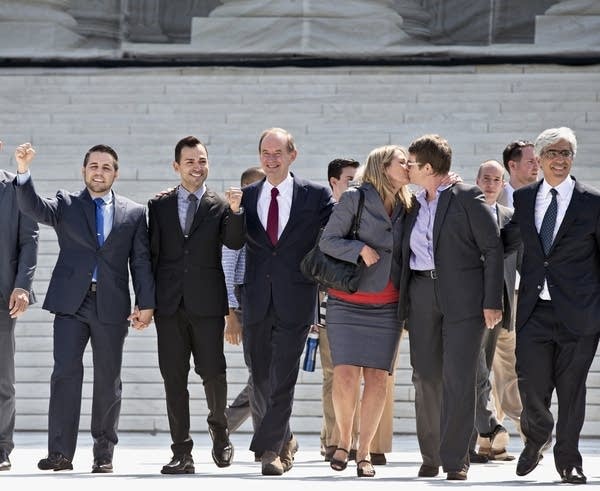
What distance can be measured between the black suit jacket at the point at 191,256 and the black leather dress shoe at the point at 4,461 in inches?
42.8

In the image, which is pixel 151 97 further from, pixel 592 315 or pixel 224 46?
pixel 592 315

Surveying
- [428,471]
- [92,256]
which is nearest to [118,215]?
[92,256]

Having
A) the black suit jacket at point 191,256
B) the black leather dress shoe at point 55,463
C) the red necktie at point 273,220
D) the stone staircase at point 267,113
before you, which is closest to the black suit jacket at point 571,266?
the red necktie at point 273,220

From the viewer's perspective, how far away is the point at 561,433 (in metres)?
7.52

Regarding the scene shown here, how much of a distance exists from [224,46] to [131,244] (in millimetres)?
13183

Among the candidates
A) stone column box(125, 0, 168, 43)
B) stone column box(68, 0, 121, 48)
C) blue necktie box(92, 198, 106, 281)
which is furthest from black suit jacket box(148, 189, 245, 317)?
stone column box(125, 0, 168, 43)

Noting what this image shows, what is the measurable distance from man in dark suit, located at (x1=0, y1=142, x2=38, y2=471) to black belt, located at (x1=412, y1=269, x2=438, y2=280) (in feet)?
6.76

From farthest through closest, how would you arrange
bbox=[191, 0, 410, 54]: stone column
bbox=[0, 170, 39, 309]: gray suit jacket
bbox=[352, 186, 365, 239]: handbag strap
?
1. bbox=[191, 0, 410, 54]: stone column
2. bbox=[0, 170, 39, 309]: gray suit jacket
3. bbox=[352, 186, 365, 239]: handbag strap

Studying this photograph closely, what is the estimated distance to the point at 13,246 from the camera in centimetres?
→ 852

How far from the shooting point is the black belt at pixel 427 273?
25.6ft

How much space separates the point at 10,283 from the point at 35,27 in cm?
1394

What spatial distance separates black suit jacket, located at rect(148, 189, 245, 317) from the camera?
8258 millimetres

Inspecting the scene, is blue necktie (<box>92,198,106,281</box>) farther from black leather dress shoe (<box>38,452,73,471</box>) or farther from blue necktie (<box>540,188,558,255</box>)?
blue necktie (<box>540,188,558,255</box>)

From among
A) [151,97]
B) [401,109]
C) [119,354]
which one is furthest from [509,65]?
[119,354]
